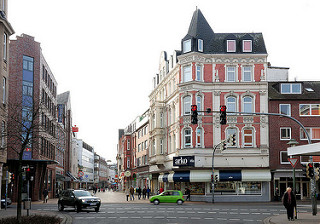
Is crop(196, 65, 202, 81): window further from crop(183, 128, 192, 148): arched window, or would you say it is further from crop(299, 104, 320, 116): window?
crop(299, 104, 320, 116): window

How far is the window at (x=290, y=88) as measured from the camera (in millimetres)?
52375

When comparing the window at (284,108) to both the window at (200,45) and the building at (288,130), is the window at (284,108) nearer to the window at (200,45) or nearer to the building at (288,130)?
the building at (288,130)

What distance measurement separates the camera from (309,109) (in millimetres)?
51531

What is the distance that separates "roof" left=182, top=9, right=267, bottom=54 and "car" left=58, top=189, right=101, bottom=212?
947 inches

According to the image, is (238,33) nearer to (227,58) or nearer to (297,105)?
(227,58)

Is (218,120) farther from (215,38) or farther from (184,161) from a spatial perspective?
(215,38)

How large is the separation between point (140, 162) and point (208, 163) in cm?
3356

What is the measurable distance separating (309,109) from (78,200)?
2954 centimetres

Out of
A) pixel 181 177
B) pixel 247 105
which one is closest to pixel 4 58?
pixel 181 177

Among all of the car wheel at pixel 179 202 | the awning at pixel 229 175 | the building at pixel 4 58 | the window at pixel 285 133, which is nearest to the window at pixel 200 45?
the window at pixel 285 133

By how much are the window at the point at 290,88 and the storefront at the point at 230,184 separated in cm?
905

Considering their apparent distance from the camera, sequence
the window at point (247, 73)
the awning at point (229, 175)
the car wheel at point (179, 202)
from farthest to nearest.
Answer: the window at point (247, 73) → the awning at point (229, 175) → the car wheel at point (179, 202)

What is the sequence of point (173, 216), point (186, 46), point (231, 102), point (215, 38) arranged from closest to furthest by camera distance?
point (173, 216) → point (231, 102) → point (186, 46) → point (215, 38)

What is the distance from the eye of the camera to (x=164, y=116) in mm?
59531
